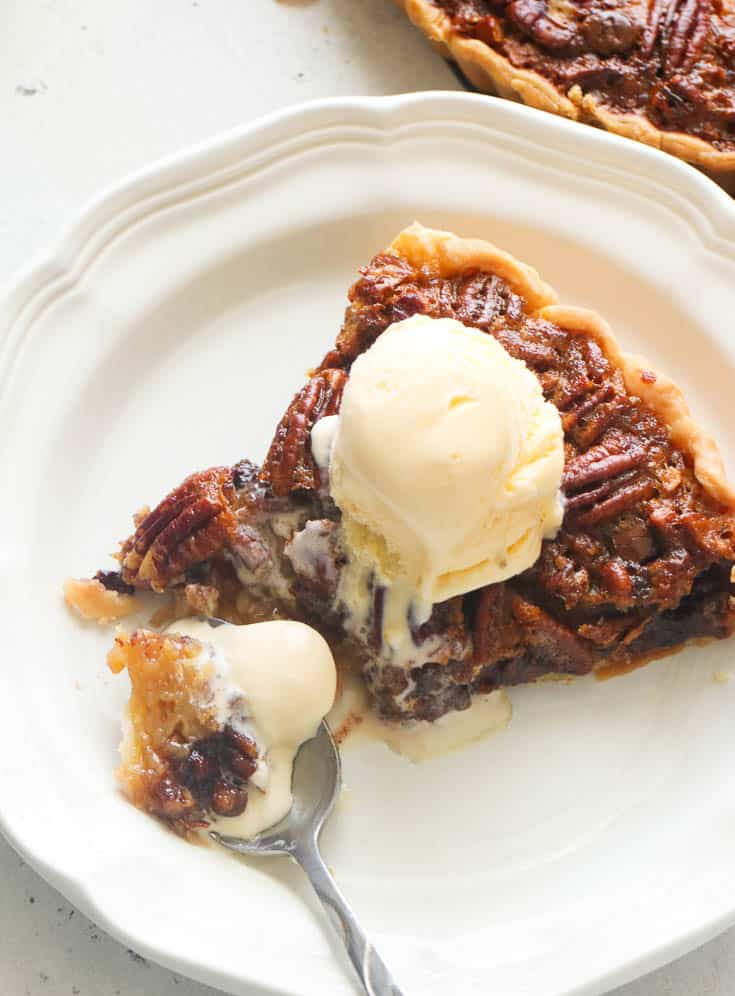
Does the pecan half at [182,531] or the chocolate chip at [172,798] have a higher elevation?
the pecan half at [182,531]

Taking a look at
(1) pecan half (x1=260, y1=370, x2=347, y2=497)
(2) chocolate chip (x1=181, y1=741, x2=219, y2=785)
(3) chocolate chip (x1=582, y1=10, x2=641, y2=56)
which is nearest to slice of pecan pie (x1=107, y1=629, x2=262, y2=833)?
(2) chocolate chip (x1=181, y1=741, x2=219, y2=785)

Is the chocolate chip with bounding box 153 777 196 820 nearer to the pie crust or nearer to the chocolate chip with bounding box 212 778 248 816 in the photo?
the chocolate chip with bounding box 212 778 248 816

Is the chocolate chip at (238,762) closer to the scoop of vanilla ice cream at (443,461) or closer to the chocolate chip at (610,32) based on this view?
the scoop of vanilla ice cream at (443,461)

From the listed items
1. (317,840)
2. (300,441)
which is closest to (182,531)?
(300,441)

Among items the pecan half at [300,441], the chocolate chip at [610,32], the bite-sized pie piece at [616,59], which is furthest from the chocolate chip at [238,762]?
the chocolate chip at [610,32]

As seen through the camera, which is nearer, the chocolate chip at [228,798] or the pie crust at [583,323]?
the chocolate chip at [228,798]

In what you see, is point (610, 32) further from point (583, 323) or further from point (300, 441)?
point (300, 441)
